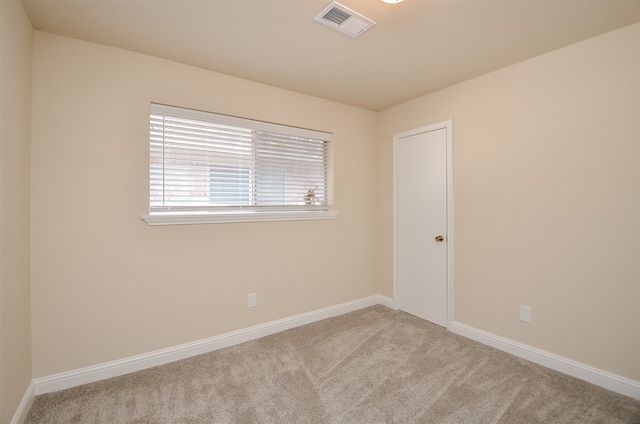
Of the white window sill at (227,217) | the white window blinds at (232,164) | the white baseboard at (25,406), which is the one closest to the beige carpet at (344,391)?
the white baseboard at (25,406)

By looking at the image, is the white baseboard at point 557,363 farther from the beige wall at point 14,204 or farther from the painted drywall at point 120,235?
the beige wall at point 14,204

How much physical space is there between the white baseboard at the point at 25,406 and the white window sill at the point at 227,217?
4.13 feet

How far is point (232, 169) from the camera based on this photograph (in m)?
2.73

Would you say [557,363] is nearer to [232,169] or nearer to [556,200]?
[556,200]

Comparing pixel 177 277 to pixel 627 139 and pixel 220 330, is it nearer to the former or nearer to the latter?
pixel 220 330

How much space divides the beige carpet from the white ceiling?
8.12ft

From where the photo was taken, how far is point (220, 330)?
2662 millimetres

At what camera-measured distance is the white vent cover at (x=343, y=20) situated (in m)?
1.78

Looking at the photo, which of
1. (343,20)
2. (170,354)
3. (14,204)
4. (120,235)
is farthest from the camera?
(170,354)

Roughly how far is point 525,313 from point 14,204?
369 centimetres

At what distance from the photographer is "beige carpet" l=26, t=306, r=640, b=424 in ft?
5.86

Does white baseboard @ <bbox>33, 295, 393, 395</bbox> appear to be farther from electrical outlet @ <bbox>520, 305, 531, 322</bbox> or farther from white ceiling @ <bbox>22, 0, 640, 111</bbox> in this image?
white ceiling @ <bbox>22, 0, 640, 111</bbox>

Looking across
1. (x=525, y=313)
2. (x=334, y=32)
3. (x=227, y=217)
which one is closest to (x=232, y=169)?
(x=227, y=217)

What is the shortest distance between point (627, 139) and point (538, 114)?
583mm
